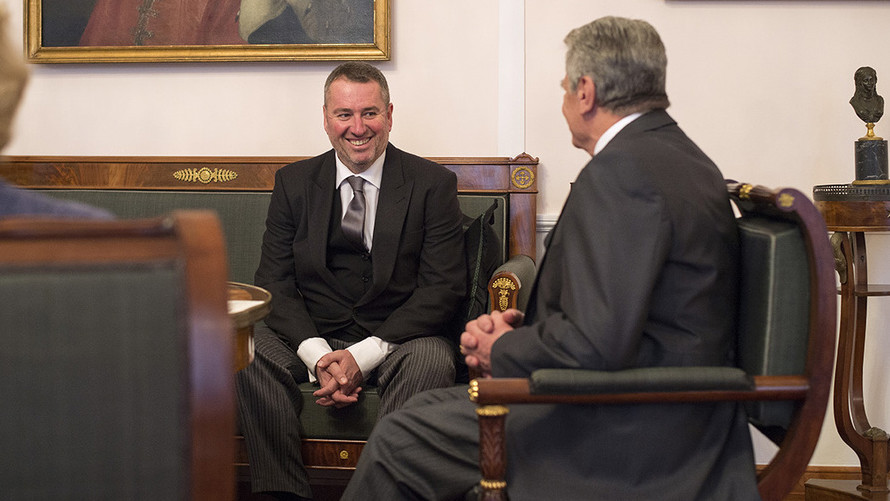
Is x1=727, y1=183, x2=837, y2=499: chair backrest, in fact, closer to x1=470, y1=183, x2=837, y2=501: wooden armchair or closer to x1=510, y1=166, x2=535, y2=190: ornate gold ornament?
x1=470, y1=183, x2=837, y2=501: wooden armchair

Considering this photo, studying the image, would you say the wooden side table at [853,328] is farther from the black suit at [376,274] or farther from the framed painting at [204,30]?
the framed painting at [204,30]

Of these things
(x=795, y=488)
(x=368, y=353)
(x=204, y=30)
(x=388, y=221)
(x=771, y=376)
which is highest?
(x=204, y=30)

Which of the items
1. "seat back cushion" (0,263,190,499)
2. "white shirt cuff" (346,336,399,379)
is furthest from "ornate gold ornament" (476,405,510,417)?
→ "white shirt cuff" (346,336,399,379)

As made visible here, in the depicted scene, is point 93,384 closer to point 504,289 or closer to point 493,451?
point 493,451

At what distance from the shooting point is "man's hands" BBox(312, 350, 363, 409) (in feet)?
10.2

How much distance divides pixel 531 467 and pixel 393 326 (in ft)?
4.50

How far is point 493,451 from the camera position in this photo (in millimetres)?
Answer: 1955

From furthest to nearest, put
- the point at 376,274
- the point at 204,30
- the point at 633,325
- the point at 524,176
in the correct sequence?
the point at 204,30, the point at 524,176, the point at 376,274, the point at 633,325

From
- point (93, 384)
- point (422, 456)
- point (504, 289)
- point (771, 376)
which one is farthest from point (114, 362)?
point (504, 289)

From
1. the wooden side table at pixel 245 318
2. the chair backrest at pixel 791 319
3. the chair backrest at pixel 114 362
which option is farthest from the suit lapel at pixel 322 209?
the chair backrest at pixel 114 362

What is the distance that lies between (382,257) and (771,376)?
5.85ft

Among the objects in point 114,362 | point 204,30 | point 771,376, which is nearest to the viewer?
point 114,362

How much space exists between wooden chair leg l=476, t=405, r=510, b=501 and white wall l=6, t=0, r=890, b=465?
2.42 m

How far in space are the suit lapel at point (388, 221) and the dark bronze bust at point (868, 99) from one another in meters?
1.92
